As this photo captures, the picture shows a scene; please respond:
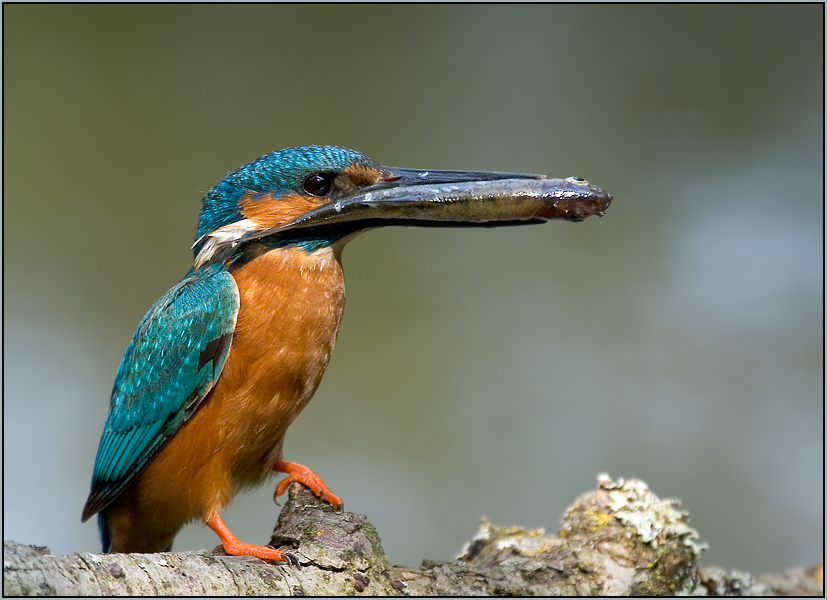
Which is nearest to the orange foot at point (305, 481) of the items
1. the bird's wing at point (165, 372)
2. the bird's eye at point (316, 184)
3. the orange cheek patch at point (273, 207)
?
the bird's wing at point (165, 372)

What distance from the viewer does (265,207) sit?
109 inches

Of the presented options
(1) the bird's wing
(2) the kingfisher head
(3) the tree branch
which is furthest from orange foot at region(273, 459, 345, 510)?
(2) the kingfisher head

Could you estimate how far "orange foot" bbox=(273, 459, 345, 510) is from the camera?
2.93m

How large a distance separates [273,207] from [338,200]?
0.88 feet

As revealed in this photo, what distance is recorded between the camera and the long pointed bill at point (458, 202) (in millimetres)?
2410

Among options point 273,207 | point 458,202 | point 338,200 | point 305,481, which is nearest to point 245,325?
point 273,207

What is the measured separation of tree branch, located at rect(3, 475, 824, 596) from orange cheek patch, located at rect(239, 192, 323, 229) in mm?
1057

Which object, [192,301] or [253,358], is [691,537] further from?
[192,301]

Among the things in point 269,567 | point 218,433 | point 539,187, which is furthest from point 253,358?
point 539,187

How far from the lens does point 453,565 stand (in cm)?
260

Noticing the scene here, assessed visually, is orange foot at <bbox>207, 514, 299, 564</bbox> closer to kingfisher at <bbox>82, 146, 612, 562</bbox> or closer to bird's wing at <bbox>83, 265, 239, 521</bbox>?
kingfisher at <bbox>82, 146, 612, 562</bbox>

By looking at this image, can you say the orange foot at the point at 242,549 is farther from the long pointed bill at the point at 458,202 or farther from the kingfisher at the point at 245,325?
the long pointed bill at the point at 458,202

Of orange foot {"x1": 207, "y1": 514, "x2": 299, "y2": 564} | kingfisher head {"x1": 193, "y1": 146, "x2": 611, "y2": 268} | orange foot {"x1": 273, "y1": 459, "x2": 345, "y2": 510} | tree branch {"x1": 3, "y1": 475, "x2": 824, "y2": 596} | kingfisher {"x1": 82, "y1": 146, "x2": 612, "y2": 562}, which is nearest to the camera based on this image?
tree branch {"x1": 3, "y1": 475, "x2": 824, "y2": 596}

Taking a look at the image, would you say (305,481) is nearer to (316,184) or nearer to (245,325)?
(245,325)
